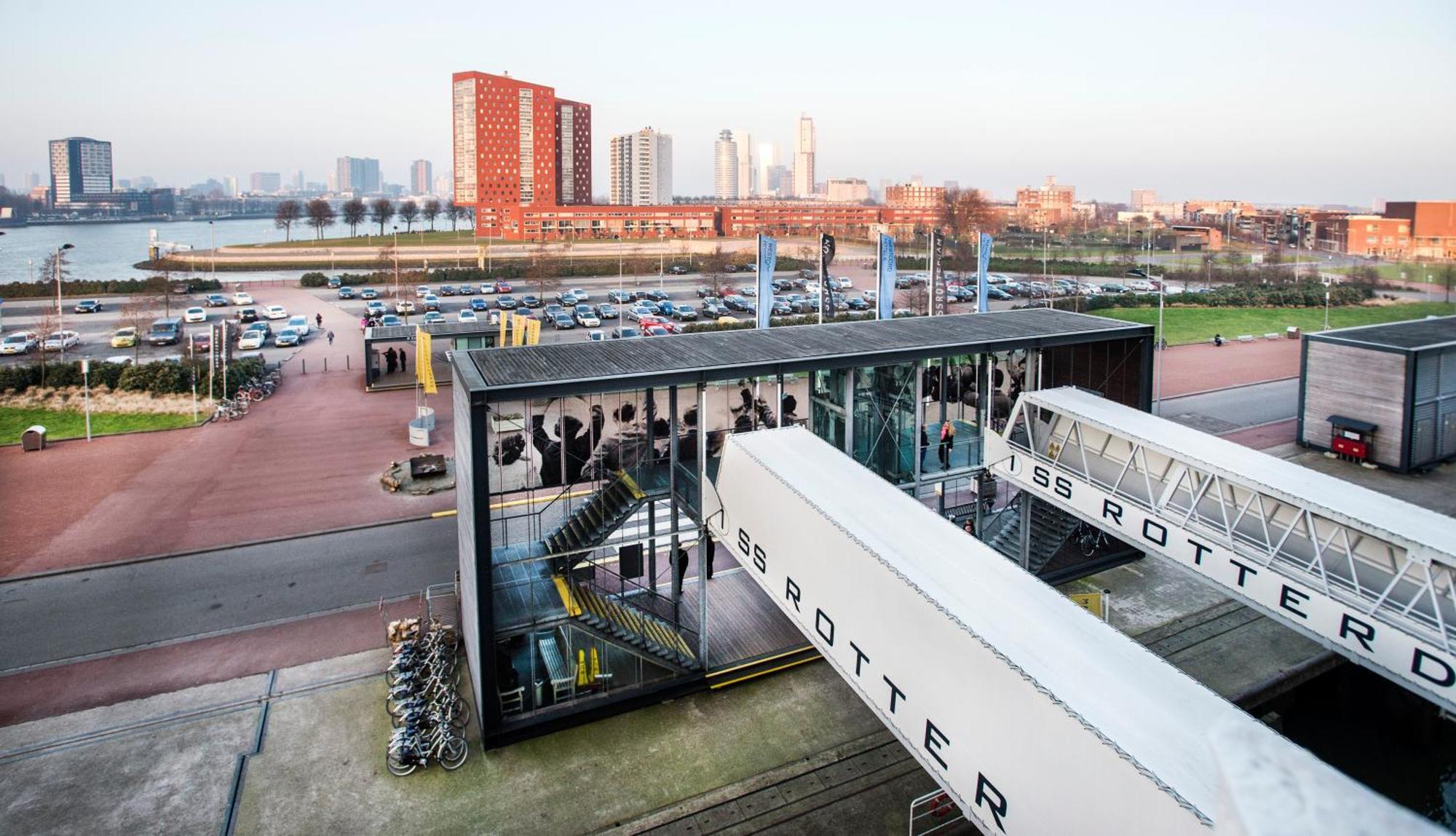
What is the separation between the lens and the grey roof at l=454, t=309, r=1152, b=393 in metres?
13.1

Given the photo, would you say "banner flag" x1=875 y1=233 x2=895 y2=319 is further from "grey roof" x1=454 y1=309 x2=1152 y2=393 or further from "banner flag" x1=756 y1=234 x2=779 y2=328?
"grey roof" x1=454 y1=309 x2=1152 y2=393

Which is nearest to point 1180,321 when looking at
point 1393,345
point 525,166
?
point 1393,345

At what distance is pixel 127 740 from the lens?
1259 cm

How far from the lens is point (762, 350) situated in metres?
15.2

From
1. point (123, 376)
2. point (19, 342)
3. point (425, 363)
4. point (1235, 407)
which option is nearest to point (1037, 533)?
point (425, 363)

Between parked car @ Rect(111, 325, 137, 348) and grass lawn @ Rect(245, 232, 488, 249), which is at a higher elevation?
grass lawn @ Rect(245, 232, 488, 249)

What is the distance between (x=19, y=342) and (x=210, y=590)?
114 ft

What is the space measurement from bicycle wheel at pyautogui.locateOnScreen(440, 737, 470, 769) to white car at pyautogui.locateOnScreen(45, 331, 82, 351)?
134ft

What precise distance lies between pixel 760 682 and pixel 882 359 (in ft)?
19.0

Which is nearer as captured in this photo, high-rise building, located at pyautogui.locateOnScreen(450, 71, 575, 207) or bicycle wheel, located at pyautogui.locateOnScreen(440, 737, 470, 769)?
bicycle wheel, located at pyautogui.locateOnScreen(440, 737, 470, 769)

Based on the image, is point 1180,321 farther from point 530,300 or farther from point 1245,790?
point 1245,790

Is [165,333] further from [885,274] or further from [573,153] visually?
[573,153]

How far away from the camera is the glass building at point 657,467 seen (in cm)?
1284

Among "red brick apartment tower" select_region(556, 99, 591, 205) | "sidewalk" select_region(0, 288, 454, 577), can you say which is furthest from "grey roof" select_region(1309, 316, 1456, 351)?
"red brick apartment tower" select_region(556, 99, 591, 205)
